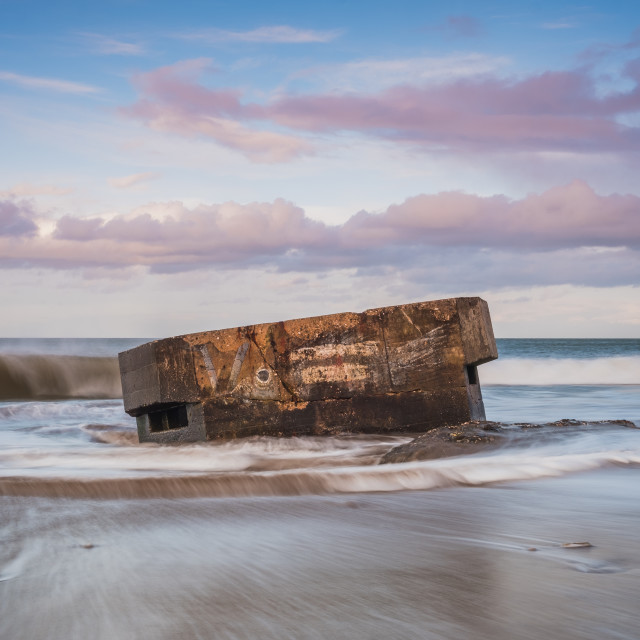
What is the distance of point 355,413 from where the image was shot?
5.52m

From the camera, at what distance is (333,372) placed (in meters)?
5.52

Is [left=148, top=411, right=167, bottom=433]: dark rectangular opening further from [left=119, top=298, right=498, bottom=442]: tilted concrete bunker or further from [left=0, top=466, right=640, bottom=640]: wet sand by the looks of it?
[left=0, top=466, right=640, bottom=640]: wet sand

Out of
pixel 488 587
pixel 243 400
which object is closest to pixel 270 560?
pixel 488 587

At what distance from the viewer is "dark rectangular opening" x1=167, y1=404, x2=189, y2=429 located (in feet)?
20.3

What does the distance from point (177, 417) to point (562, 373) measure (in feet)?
50.1

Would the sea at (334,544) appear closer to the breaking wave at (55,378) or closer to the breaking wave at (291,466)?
the breaking wave at (291,466)

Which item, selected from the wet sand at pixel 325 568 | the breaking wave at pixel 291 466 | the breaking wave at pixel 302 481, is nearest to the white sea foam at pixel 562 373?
the breaking wave at pixel 291 466

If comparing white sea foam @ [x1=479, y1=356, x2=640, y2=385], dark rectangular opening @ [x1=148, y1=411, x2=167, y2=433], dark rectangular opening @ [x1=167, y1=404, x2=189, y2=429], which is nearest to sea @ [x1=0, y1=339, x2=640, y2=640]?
dark rectangular opening @ [x1=167, y1=404, x2=189, y2=429]

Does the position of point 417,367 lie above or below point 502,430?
above

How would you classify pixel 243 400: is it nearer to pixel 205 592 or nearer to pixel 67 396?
pixel 205 592

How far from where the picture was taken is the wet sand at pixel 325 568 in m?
1.53

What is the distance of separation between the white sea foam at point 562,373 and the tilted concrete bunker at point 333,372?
44.0 ft

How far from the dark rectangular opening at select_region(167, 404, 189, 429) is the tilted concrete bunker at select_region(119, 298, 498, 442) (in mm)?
240

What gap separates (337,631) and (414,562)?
62cm
